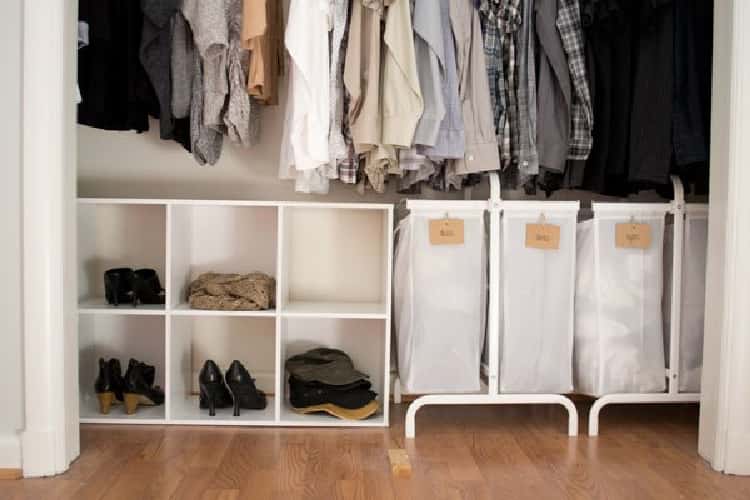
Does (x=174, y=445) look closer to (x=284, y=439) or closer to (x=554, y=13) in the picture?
(x=284, y=439)

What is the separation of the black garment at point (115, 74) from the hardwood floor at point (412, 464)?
3.53 ft

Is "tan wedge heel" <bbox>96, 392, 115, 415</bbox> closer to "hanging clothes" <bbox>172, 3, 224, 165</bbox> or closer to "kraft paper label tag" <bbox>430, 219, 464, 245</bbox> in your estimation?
"hanging clothes" <bbox>172, 3, 224, 165</bbox>

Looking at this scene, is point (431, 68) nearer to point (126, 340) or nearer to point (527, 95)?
point (527, 95)

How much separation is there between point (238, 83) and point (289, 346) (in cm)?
106

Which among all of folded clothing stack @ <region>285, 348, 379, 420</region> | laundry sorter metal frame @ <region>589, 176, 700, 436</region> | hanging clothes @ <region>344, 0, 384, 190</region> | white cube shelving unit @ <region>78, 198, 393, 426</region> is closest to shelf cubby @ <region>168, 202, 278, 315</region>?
white cube shelving unit @ <region>78, 198, 393, 426</region>

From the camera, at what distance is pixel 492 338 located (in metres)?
2.19

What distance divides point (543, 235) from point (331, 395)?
90 centimetres

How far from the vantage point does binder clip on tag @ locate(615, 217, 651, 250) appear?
7.06 ft

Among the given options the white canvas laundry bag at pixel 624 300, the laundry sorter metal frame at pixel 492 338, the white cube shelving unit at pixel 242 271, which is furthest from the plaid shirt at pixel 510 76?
the white cube shelving unit at pixel 242 271

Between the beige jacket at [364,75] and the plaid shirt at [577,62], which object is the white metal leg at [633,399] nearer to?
the plaid shirt at [577,62]

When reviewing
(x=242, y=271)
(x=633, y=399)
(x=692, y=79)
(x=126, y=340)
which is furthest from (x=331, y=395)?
(x=692, y=79)

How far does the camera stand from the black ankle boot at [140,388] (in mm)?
2322

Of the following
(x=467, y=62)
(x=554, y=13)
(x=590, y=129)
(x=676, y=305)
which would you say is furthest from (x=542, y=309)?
(x=554, y=13)

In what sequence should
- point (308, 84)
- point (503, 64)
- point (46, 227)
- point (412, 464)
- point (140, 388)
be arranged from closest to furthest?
point (46, 227)
point (412, 464)
point (308, 84)
point (503, 64)
point (140, 388)
